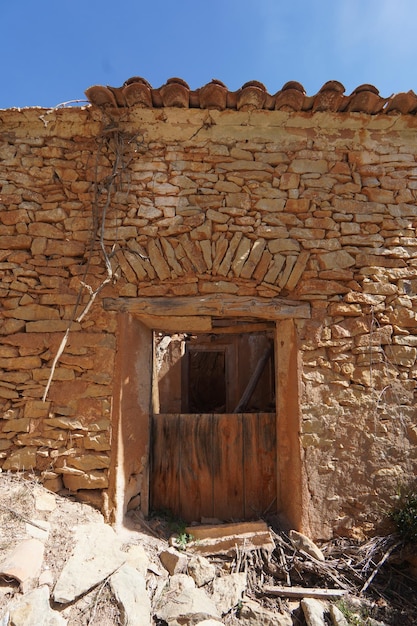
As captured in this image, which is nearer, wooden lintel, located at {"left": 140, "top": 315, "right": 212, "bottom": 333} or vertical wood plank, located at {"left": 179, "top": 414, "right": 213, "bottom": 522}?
wooden lintel, located at {"left": 140, "top": 315, "right": 212, "bottom": 333}

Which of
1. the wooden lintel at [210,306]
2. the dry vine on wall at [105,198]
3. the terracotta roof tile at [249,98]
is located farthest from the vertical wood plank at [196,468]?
the terracotta roof tile at [249,98]

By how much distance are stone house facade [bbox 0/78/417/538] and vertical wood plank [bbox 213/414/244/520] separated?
0.07 ft

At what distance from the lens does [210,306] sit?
12.5 feet

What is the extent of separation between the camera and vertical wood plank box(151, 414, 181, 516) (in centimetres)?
411

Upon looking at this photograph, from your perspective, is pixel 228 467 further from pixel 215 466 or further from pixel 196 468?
pixel 196 468

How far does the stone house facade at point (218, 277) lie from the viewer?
145 inches

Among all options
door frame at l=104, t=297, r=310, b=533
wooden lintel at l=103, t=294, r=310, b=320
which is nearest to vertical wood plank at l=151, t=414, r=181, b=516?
door frame at l=104, t=297, r=310, b=533

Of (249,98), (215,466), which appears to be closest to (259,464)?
(215,466)

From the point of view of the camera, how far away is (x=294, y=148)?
159 inches

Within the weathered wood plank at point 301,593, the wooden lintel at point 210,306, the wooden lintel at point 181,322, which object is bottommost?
the weathered wood plank at point 301,593

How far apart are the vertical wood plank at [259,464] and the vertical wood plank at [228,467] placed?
0.18 ft

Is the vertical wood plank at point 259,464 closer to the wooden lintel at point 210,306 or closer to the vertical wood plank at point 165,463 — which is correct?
the vertical wood plank at point 165,463

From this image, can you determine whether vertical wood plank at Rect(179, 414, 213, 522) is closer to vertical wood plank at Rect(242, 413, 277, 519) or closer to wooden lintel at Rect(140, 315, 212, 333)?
vertical wood plank at Rect(242, 413, 277, 519)

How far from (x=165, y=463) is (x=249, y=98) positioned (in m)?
3.39
